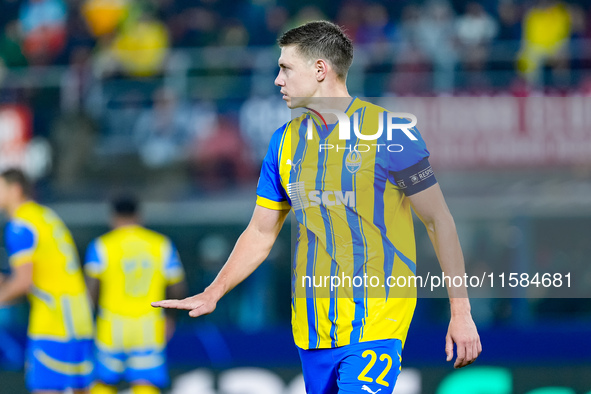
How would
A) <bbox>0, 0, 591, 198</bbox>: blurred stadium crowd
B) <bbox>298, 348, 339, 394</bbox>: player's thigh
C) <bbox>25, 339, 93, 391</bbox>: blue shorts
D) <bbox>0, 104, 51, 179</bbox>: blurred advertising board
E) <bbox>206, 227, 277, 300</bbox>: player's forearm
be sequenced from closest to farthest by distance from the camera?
<bbox>298, 348, 339, 394</bbox>: player's thigh → <bbox>206, 227, 277, 300</bbox>: player's forearm → <bbox>25, 339, 93, 391</bbox>: blue shorts → <bbox>0, 0, 591, 198</bbox>: blurred stadium crowd → <bbox>0, 104, 51, 179</bbox>: blurred advertising board

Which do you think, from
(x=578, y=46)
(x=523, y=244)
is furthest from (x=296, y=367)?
(x=578, y=46)

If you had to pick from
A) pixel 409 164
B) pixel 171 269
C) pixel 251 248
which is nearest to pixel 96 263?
pixel 171 269

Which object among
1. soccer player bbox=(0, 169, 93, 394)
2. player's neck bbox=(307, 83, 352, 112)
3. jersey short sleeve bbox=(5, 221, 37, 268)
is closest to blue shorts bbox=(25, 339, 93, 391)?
soccer player bbox=(0, 169, 93, 394)

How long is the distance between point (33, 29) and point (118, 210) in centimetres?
720

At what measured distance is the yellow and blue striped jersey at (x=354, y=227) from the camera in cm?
349

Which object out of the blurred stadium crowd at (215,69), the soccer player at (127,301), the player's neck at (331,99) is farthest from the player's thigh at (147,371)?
the blurred stadium crowd at (215,69)

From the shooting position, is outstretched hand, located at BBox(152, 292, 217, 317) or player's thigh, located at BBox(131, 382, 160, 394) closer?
outstretched hand, located at BBox(152, 292, 217, 317)

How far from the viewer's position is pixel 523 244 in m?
10.9

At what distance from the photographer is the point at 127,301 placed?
274 inches

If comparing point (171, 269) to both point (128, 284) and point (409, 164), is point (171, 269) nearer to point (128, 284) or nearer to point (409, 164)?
point (128, 284)

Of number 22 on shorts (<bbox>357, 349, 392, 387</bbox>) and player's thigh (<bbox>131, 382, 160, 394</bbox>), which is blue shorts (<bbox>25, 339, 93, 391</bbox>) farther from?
number 22 on shorts (<bbox>357, 349, 392, 387</bbox>)

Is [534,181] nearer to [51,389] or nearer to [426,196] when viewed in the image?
[51,389]

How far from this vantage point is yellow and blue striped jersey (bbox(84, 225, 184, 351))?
691cm

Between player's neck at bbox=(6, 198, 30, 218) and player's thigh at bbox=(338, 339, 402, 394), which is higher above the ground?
player's neck at bbox=(6, 198, 30, 218)
